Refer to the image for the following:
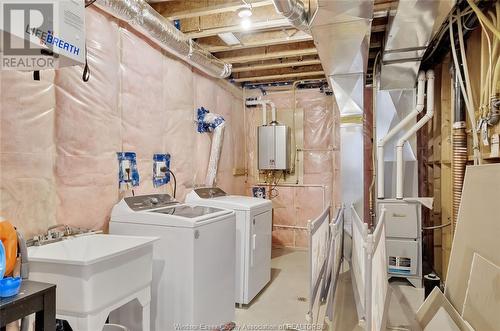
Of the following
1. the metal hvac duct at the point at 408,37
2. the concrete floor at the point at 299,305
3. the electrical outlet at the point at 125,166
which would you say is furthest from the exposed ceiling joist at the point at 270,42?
the concrete floor at the point at 299,305

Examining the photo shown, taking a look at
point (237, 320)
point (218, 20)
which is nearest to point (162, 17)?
point (218, 20)

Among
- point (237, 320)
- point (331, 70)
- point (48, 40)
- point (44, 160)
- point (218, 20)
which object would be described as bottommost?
point (237, 320)

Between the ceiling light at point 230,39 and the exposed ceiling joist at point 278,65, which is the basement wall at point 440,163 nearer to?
the exposed ceiling joist at point 278,65

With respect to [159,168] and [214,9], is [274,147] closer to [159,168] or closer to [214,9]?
[159,168]

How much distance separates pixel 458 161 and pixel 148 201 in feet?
9.18

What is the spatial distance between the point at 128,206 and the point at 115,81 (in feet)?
3.14

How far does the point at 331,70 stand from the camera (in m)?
3.28

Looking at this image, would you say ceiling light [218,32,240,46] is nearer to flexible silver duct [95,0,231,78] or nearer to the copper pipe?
flexible silver duct [95,0,231,78]

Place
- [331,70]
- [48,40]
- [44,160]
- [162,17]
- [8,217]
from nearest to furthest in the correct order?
[48,40] < [8,217] < [44,160] < [162,17] < [331,70]

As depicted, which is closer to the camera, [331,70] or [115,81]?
[115,81]

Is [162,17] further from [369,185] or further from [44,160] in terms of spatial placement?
[369,185]

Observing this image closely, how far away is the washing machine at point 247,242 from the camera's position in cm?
296

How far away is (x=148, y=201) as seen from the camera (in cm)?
253

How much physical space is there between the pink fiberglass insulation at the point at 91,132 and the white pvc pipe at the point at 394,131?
277cm
